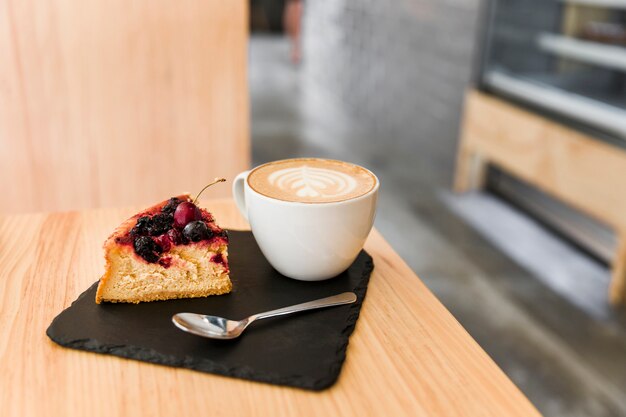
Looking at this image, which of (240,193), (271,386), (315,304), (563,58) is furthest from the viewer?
(563,58)

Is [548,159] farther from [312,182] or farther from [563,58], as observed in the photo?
[312,182]

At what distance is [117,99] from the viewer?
149 centimetres

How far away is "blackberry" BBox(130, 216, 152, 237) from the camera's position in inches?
28.4

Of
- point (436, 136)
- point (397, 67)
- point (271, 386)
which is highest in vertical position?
point (271, 386)

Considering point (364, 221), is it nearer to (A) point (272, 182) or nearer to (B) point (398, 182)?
(A) point (272, 182)

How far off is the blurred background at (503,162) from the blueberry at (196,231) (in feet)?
3.76

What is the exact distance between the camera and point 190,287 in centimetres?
73

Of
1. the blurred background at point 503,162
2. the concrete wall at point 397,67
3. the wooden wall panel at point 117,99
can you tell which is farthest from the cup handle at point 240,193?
the concrete wall at point 397,67

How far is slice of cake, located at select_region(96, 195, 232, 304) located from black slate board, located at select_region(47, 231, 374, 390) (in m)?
0.01

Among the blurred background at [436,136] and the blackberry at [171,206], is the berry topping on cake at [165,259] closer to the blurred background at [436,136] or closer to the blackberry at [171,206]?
the blackberry at [171,206]

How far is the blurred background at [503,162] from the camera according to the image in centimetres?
179

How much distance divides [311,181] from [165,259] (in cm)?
21

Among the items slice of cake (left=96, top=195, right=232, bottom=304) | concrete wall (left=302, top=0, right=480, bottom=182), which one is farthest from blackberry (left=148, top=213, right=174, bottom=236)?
concrete wall (left=302, top=0, right=480, bottom=182)

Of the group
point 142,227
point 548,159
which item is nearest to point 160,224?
point 142,227
